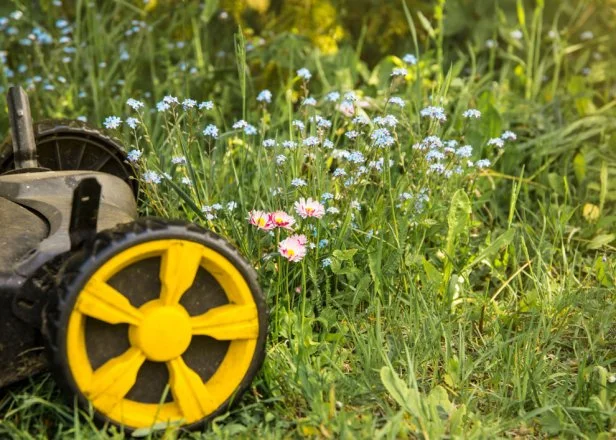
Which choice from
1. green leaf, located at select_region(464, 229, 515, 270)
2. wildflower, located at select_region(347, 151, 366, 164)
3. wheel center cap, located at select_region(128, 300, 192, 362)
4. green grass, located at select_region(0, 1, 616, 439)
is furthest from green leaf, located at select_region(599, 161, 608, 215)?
wheel center cap, located at select_region(128, 300, 192, 362)

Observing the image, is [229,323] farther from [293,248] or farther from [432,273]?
[432,273]

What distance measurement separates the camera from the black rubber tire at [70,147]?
9.05 feet

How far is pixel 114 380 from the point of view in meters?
1.92

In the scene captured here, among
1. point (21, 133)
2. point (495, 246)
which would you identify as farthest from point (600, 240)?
point (21, 133)

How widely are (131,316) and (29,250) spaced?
318 millimetres

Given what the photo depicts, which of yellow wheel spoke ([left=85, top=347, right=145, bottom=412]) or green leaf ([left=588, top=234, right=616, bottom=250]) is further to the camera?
green leaf ([left=588, top=234, right=616, bottom=250])

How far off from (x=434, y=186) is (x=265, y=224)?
68 cm

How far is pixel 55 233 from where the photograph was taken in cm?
212

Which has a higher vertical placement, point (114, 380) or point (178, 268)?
point (178, 268)

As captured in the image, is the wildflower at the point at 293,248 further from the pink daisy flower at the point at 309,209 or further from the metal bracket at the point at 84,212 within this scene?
the metal bracket at the point at 84,212

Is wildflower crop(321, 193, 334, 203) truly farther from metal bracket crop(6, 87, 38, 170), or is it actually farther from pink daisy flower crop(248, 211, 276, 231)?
metal bracket crop(6, 87, 38, 170)

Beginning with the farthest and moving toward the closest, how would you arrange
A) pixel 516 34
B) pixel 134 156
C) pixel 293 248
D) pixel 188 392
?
pixel 516 34
pixel 134 156
pixel 293 248
pixel 188 392

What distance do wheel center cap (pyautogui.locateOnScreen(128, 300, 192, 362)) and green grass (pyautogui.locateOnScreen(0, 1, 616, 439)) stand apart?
0.19m

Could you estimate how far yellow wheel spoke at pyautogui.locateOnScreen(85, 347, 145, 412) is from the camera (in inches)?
75.3
